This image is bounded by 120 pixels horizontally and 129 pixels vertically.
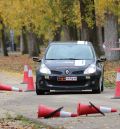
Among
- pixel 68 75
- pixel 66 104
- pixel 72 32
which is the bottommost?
pixel 72 32

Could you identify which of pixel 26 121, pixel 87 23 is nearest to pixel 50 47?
pixel 26 121

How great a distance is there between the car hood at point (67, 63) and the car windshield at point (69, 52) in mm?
403

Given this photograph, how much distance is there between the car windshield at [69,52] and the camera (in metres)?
19.8

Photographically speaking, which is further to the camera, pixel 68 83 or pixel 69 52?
pixel 69 52

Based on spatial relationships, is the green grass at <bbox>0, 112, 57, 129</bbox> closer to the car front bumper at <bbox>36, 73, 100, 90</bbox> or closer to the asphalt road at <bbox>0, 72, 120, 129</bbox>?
the asphalt road at <bbox>0, 72, 120, 129</bbox>

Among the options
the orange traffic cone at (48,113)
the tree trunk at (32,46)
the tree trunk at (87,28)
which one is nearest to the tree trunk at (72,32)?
the tree trunk at (32,46)

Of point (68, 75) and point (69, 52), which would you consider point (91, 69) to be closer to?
point (68, 75)

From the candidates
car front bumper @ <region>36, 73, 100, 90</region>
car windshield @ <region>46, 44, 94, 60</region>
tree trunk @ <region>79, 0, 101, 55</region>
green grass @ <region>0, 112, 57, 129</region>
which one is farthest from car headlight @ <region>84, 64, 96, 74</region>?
tree trunk @ <region>79, 0, 101, 55</region>

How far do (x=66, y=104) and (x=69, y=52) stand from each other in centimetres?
457

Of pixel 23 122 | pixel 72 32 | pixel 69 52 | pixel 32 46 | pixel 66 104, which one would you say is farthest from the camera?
pixel 32 46

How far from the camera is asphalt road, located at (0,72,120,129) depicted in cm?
1199

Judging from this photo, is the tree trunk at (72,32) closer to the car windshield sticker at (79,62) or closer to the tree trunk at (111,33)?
the tree trunk at (111,33)

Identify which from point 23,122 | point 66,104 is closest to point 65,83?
point 66,104

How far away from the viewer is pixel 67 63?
19.0 meters
